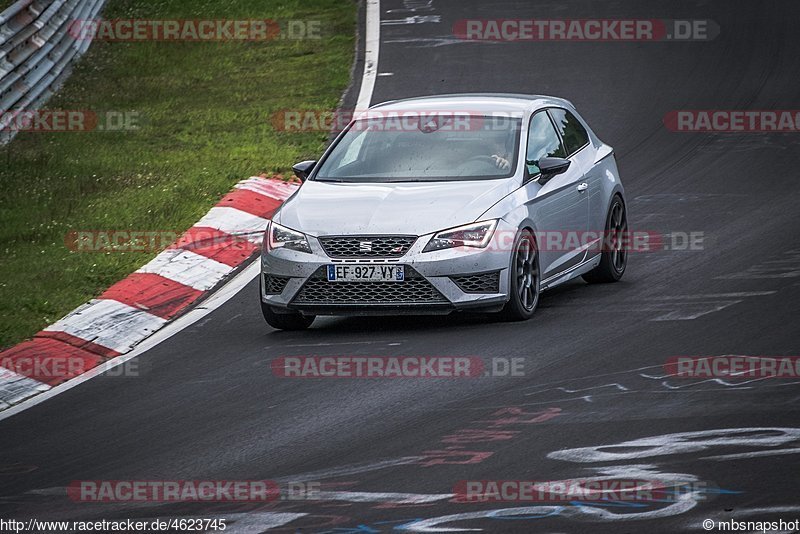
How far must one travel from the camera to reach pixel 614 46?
910 inches

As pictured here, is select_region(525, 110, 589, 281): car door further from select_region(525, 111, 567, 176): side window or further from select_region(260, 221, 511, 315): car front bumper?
select_region(260, 221, 511, 315): car front bumper

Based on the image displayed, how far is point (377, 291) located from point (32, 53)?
32.2 ft

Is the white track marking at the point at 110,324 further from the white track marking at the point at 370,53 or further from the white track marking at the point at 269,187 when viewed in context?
the white track marking at the point at 370,53

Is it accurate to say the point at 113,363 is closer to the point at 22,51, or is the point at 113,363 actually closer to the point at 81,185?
the point at 81,185

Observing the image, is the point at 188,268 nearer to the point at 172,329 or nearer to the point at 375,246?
the point at 172,329

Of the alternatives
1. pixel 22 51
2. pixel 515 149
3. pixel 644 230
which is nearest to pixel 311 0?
pixel 22 51

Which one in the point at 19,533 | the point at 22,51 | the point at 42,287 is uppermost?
the point at 22,51

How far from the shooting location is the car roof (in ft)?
40.3

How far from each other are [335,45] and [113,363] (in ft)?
43.1

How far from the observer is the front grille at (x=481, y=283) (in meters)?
10.8

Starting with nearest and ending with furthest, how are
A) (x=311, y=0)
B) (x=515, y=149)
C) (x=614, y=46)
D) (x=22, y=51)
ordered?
(x=515, y=149)
(x=22, y=51)
(x=614, y=46)
(x=311, y=0)

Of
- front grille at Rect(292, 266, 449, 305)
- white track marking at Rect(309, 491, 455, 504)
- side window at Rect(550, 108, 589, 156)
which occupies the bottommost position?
white track marking at Rect(309, 491, 455, 504)

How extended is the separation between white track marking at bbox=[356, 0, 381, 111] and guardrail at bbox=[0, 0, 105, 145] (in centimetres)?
411

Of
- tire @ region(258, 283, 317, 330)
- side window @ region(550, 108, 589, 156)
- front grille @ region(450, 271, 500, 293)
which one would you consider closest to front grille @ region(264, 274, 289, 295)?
tire @ region(258, 283, 317, 330)
